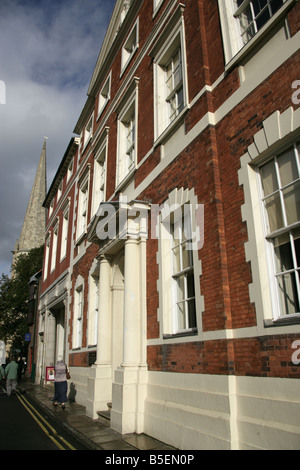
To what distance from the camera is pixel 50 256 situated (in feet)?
68.5

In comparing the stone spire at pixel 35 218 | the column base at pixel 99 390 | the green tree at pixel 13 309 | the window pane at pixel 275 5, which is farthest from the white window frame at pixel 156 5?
the stone spire at pixel 35 218

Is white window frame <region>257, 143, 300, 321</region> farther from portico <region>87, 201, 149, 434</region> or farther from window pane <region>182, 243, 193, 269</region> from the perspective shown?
portico <region>87, 201, 149, 434</region>

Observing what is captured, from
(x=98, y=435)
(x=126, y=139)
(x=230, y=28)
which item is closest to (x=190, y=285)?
(x=98, y=435)

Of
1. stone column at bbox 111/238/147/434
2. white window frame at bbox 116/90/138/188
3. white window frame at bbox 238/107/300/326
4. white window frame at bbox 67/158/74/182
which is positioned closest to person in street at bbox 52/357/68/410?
stone column at bbox 111/238/147/434

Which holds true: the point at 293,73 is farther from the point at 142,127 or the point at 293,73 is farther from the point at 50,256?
the point at 50,256

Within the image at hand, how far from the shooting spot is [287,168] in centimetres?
465

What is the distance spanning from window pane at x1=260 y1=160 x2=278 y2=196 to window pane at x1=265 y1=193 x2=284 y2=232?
0.14 m

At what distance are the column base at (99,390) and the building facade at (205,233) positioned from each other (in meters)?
0.03

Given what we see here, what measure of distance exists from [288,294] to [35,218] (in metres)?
69.2

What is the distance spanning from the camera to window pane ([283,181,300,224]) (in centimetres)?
441

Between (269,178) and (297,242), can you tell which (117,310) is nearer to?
(269,178)

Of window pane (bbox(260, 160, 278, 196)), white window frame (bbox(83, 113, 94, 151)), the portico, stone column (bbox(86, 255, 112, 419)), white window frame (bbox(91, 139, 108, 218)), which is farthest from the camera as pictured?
white window frame (bbox(83, 113, 94, 151))

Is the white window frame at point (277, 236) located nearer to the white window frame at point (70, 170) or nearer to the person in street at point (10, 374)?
the person in street at point (10, 374)
